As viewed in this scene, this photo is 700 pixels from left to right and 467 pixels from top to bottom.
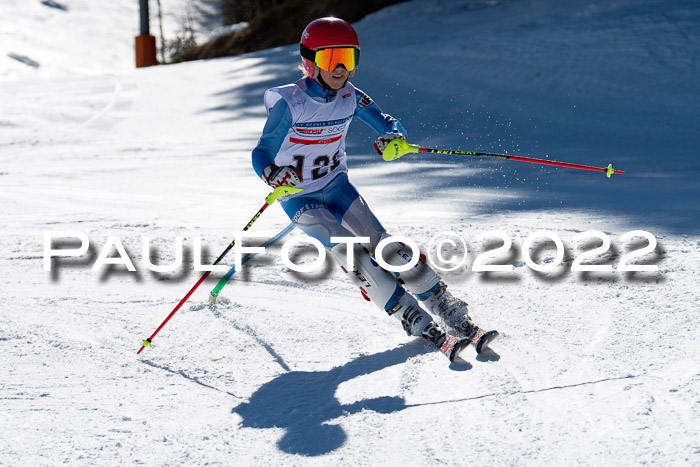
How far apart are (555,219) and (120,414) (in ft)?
11.4

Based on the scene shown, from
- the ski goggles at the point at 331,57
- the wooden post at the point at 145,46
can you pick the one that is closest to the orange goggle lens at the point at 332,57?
the ski goggles at the point at 331,57

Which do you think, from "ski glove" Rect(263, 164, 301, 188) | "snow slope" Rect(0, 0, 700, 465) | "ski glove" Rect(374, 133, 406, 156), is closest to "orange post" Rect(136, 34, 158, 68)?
"snow slope" Rect(0, 0, 700, 465)

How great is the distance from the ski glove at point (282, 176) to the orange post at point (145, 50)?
15.2 meters

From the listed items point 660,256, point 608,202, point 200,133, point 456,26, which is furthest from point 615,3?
point 660,256

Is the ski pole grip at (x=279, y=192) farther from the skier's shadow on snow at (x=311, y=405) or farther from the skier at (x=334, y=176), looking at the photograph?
the skier's shadow on snow at (x=311, y=405)

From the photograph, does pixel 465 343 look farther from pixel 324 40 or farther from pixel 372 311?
pixel 324 40

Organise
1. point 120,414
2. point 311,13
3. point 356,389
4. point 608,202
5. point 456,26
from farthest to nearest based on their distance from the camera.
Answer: point 311,13
point 456,26
point 608,202
point 356,389
point 120,414

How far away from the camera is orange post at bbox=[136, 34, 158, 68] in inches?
711

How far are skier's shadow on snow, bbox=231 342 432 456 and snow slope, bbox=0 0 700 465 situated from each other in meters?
0.01

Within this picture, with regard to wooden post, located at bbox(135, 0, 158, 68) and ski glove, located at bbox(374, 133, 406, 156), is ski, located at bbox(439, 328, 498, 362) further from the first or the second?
wooden post, located at bbox(135, 0, 158, 68)

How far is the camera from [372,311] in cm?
439

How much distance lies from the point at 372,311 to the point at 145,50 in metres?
15.0

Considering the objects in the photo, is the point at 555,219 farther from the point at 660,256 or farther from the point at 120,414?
the point at 120,414

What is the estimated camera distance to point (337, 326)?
4191 millimetres
